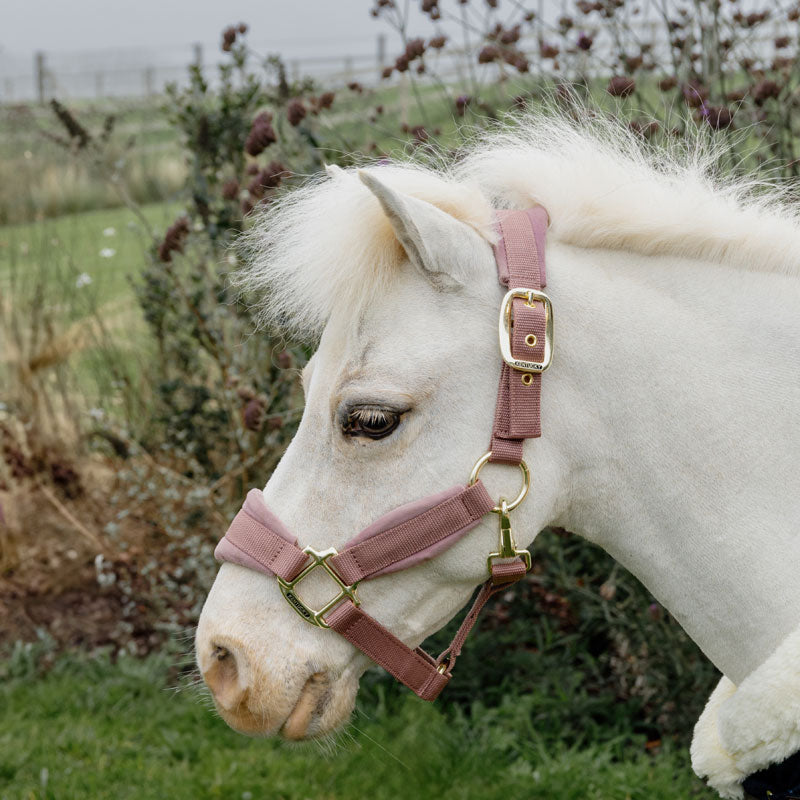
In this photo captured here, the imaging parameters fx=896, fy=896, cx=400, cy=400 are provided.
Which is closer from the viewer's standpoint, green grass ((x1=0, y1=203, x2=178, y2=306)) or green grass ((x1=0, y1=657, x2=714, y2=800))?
green grass ((x1=0, y1=657, x2=714, y2=800))

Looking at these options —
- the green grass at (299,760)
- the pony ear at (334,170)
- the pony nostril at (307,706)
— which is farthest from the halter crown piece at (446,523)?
the green grass at (299,760)

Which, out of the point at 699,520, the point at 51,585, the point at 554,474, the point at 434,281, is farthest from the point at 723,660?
the point at 51,585

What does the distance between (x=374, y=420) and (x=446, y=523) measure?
0.23m

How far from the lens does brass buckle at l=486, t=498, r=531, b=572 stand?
1.65 meters

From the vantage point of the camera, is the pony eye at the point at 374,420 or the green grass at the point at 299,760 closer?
the pony eye at the point at 374,420

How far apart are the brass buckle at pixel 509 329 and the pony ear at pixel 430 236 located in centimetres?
10

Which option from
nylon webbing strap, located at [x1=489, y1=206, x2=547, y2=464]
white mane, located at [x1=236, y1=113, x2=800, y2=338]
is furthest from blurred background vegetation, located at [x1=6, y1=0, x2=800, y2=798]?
nylon webbing strap, located at [x1=489, y1=206, x2=547, y2=464]

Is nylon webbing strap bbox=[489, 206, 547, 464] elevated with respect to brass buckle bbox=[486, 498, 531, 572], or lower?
elevated

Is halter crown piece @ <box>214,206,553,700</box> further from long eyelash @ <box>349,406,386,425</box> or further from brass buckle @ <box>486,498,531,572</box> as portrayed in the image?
long eyelash @ <box>349,406,386,425</box>

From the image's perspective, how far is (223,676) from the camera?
5.70 feet

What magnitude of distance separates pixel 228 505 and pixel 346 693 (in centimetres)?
247

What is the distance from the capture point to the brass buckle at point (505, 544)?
5.42 ft

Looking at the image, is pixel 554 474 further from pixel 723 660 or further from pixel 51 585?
pixel 51 585

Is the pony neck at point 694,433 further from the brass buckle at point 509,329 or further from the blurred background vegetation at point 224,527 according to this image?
the blurred background vegetation at point 224,527
